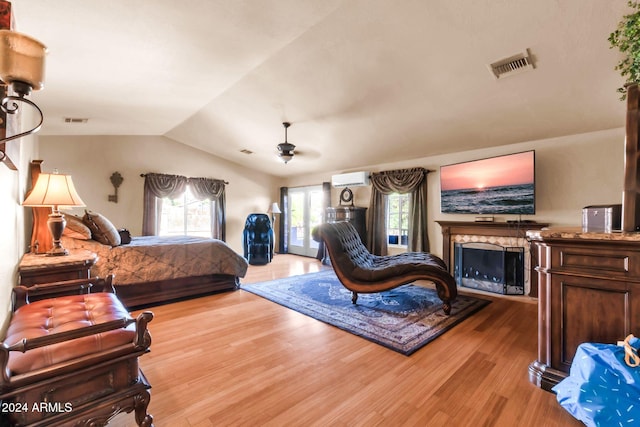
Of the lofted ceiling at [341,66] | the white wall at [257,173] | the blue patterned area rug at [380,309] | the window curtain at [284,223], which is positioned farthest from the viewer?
the window curtain at [284,223]

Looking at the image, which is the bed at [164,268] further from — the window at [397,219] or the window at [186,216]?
the window at [397,219]

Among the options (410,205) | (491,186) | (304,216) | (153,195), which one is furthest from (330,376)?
(304,216)

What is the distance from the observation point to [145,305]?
3.27 meters

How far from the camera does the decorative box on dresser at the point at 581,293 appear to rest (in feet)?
4.91

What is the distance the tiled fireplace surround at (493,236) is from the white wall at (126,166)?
477cm

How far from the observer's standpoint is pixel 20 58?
1.00 m

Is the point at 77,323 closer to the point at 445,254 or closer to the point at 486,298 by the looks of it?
the point at 486,298

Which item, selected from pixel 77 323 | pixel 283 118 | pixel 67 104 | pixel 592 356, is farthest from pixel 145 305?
pixel 592 356

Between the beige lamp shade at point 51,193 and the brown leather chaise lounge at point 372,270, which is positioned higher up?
the beige lamp shade at point 51,193

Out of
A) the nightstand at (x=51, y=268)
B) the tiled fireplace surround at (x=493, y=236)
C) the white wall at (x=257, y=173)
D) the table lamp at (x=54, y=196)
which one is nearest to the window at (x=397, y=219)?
the white wall at (x=257, y=173)

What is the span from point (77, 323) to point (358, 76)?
3.15 meters

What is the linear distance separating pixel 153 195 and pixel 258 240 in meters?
2.27

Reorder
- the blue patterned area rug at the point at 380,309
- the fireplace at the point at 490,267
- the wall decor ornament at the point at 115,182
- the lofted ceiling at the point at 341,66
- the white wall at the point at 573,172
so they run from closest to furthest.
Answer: the lofted ceiling at the point at 341,66 < the blue patterned area rug at the point at 380,309 < the white wall at the point at 573,172 < the fireplace at the point at 490,267 < the wall decor ornament at the point at 115,182

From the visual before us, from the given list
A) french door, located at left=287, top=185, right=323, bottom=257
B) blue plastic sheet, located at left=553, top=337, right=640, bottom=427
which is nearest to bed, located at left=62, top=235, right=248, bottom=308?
french door, located at left=287, top=185, right=323, bottom=257
